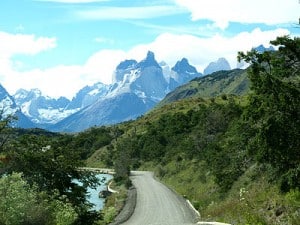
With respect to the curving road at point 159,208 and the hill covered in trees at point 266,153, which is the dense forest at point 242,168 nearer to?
the hill covered in trees at point 266,153

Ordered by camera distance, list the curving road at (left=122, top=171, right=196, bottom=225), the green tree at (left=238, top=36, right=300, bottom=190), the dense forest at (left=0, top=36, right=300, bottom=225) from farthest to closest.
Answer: the curving road at (left=122, top=171, right=196, bottom=225) → the green tree at (left=238, top=36, right=300, bottom=190) → the dense forest at (left=0, top=36, right=300, bottom=225)

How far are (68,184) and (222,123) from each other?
43026mm

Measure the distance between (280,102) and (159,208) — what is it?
27.9 m

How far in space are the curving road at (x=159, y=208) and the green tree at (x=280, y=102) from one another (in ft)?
29.3

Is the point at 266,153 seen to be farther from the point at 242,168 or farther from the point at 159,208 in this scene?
the point at 159,208

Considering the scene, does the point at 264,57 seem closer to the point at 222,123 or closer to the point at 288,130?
the point at 288,130

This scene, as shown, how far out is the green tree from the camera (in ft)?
77.9

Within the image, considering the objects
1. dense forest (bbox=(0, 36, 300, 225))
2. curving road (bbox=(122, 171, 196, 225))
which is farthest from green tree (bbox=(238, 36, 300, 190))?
curving road (bbox=(122, 171, 196, 225))

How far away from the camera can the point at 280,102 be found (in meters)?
24.2

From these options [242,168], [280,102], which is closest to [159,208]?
[242,168]

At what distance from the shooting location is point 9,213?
20625 mm

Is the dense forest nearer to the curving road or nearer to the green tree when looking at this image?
the green tree

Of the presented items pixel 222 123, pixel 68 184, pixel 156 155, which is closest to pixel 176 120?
pixel 156 155

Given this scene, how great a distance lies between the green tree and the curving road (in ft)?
29.3
